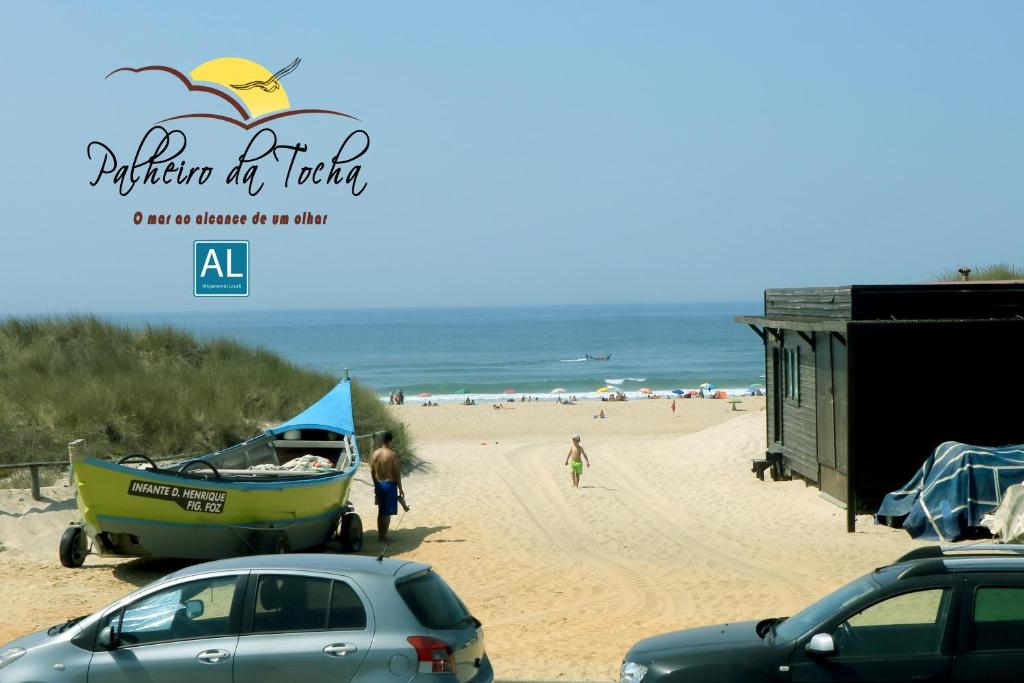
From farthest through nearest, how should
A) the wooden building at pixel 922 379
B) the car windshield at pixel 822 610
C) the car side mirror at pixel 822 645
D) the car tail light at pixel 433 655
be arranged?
the wooden building at pixel 922 379, the car windshield at pixel 822 610, the car tail light at pixel 433 655, the car side mirror at pixel 822 645

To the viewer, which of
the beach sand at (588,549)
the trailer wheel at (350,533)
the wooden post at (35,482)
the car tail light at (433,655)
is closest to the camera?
the car tail light at (433,655)

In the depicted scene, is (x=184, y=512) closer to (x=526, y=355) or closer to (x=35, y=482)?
(x=35, y=482)

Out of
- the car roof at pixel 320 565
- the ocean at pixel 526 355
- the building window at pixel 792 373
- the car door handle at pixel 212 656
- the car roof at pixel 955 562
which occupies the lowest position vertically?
the ocean at pixel 526 355

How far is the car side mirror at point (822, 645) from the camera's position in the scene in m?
6.21

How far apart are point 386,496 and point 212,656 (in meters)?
9.40

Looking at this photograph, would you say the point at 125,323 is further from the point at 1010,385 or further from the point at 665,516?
the point at 1010,385

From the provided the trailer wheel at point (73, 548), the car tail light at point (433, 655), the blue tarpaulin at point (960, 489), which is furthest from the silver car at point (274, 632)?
the blue tarpaulin at point (960, 489)

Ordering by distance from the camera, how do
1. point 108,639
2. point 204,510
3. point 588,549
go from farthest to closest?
1. point 588,549
2. point 204,510
3. point 108,639

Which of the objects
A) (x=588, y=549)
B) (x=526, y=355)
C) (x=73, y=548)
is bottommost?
(x=526, y=355)

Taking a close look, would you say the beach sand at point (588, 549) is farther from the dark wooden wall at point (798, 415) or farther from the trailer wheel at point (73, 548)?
the dark wooden wall at point (798, 415)

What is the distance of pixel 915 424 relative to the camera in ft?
55.8

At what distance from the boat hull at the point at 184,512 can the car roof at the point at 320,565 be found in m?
6.43

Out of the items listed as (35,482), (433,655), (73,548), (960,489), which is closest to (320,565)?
(433,655)

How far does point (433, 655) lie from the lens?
6.39m
